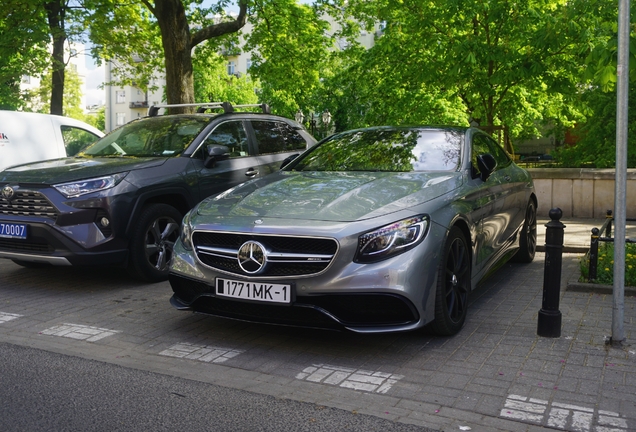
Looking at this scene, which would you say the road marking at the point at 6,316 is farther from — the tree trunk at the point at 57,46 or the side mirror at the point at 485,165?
the tree trunk at the point at 57,46

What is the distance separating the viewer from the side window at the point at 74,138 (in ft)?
35.0

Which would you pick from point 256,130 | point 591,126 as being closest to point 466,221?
point 256,130

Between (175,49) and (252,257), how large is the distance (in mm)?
10344

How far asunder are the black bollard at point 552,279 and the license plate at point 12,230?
4.68 meters

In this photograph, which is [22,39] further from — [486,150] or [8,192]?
[486,150]

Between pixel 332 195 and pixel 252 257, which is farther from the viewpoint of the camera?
pixel 332 195

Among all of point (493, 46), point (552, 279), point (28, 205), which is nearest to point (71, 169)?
point (28, 205)

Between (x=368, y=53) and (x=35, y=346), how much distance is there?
1557 centimetres

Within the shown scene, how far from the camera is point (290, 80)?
70.7ft

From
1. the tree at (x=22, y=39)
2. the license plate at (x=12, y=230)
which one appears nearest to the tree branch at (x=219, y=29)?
the tree at (x=22, y=39)

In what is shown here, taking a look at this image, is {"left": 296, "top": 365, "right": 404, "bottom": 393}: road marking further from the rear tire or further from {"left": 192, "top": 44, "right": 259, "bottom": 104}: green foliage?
{"left": 192, "top": 44, "right": 259, "bottom": 104}: green foliage

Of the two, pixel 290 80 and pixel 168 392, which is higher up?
pixel 290 80

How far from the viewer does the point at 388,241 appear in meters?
4.65

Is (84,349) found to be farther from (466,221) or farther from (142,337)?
(466,221)
